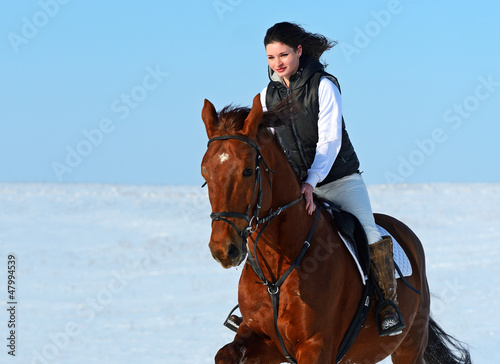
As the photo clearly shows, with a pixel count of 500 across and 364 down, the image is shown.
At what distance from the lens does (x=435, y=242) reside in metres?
18.4

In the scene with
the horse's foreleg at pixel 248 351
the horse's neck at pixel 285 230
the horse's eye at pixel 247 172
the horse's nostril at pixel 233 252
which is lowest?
the horse's foreleg at pixel 248 351

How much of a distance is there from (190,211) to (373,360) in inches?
665

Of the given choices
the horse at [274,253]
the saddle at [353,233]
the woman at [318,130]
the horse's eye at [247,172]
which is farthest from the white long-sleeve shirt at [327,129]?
the horse's eye at [247,172]

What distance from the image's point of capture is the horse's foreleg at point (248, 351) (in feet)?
13.7

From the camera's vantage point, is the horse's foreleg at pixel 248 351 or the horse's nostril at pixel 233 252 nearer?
the horse's nostril at pixel 233 252

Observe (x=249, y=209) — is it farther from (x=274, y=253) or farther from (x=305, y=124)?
(x=305, y=124)

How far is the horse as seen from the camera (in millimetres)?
3623

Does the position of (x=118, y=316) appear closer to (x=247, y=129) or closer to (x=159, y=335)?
(x=159, y=335)

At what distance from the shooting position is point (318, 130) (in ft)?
15.3

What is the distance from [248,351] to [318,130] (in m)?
1.51

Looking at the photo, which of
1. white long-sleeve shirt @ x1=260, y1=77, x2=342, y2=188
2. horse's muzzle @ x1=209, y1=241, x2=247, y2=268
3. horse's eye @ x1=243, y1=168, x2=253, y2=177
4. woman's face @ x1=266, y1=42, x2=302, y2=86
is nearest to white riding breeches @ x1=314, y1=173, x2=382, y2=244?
white long-sleeve shirt @ x1=260, y1=77, x2=342, y2=188

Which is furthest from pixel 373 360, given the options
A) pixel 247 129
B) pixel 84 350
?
pixel 84 350

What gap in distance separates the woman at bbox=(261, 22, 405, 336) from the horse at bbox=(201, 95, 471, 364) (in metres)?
0.23

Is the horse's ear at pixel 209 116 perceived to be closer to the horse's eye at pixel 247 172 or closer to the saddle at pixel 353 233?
the horse's eye at pixel 247 172
